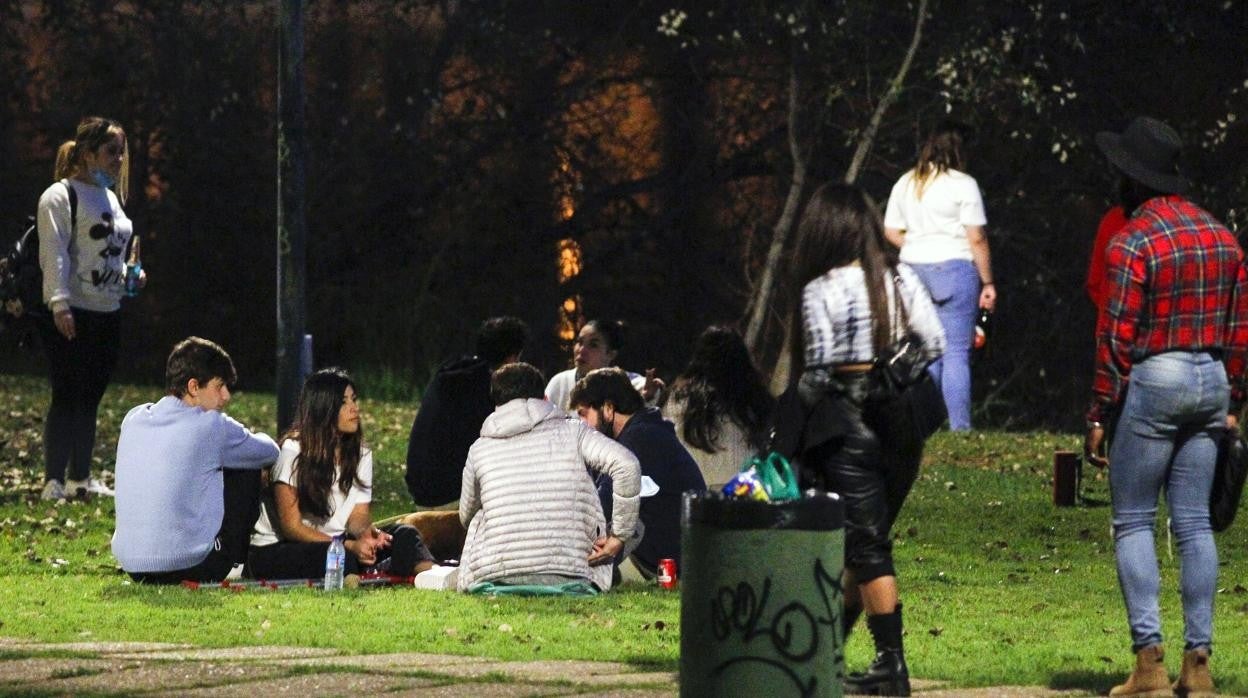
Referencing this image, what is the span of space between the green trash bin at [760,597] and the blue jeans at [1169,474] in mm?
1428

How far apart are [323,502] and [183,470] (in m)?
0.71

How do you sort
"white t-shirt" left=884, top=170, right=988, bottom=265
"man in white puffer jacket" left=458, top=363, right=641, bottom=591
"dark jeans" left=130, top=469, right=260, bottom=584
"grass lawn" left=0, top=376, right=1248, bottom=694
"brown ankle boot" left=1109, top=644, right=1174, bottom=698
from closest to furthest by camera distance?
"brown ankle boot" left=1109, top=644, right=1174, bottom=698 → "grass lawn" left=0, top=376, right=1248, bottom=694 → "man in white puffer jacket" left=458, top=363, right=641, bottom=591 → "dark jeans" left=130, top=469, right=260, bottom=584 → "white t-shirt" left=884, top=170, right=988, bottom=265

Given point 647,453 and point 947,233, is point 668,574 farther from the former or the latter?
point 947,233

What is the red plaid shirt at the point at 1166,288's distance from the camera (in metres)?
7.39

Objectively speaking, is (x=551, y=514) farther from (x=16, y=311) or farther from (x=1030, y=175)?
(x=1030, y=175)

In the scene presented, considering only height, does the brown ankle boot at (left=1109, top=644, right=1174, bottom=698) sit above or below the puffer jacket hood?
below

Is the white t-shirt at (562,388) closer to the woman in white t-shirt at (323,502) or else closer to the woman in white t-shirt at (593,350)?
the woman in white t-shirt at (593,350)

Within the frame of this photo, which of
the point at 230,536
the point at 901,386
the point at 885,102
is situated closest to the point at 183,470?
the point at 230,536

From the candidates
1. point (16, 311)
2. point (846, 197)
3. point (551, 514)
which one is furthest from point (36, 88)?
point (846, 197)

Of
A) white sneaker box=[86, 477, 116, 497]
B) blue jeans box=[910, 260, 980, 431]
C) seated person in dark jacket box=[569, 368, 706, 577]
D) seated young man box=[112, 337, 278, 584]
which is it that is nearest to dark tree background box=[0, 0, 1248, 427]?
blue jeans box=[910, 260, 980, 431]

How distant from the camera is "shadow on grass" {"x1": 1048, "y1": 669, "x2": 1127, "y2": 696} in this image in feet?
25.1

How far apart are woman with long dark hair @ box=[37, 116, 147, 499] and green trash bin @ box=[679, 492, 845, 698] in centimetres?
683

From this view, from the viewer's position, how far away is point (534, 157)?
1025 inches

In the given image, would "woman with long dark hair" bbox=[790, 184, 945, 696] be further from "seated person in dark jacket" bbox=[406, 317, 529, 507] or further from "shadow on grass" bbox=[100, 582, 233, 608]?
"seated person in dark jacket" bbox=[406, 317, 529, 507]
